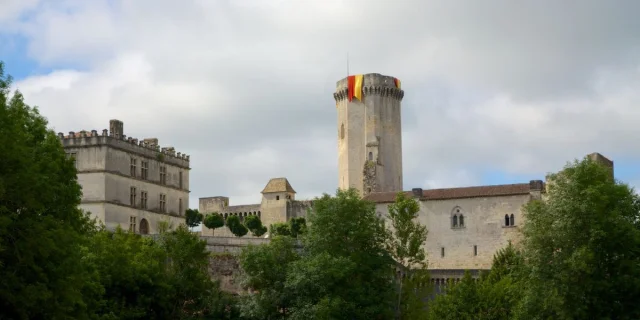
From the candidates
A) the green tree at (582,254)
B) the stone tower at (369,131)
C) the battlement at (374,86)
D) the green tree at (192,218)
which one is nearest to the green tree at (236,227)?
the green tree at (192,218)

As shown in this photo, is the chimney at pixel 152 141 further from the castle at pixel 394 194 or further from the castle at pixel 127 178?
the castle at pixel 394 194

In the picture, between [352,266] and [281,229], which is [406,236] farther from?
[281,229]

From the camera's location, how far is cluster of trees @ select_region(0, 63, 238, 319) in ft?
123

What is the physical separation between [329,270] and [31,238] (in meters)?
25.3

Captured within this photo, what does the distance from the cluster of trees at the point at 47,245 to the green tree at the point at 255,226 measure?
6387 cm

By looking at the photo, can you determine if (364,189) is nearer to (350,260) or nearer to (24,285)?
(350,260)

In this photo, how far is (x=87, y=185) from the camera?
276 ft

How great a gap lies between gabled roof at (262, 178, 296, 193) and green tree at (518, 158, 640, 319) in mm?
77017

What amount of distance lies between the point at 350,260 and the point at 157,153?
1364 inches

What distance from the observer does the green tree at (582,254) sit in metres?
56.2

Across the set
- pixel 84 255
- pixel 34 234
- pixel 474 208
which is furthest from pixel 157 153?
pixel 34 234

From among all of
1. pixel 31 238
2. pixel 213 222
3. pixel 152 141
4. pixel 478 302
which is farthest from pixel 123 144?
pixel 31 238

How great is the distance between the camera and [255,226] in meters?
123

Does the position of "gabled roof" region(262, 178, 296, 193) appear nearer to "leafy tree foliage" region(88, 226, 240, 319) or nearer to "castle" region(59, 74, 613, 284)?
"castle" region(59, 74, 613, 284)
